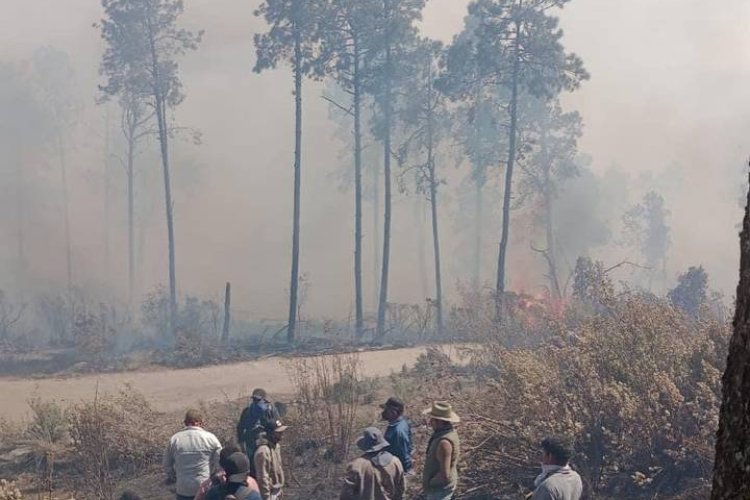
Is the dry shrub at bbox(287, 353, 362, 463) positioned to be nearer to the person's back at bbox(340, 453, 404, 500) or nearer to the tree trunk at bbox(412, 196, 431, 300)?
the person's back at bbox(340, 453, 404, 500)

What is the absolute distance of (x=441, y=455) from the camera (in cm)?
640

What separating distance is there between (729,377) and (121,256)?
47841 mm

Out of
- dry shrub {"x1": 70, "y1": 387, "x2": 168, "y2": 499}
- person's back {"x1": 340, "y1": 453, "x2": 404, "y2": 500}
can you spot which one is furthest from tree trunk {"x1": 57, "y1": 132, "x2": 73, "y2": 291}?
person's back {"x1": 340, "y1": 453, "x2": 404, "y2": 500}

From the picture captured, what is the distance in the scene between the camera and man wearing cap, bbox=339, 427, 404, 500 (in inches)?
241

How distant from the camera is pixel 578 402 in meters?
8.14

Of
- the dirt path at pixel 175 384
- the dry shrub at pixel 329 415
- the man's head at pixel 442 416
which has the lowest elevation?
the dirt path at pixel 175 384

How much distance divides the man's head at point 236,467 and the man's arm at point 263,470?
1.25m

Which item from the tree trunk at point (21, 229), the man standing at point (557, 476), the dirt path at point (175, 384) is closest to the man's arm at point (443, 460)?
the man standing at point (557, 476)

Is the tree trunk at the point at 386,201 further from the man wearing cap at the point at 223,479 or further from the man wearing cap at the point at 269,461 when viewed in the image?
the man wearing cap at the point at 223,479

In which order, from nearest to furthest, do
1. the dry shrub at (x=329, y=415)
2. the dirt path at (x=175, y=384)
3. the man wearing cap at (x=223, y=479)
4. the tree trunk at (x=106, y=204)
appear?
1. the man wearing cap at (x=223, y=479)
2. the dry shrub at (x=329, y=415)
3. the dirt path at (x=175, y=384)
4. the tree trunk at (x=106, y=204)

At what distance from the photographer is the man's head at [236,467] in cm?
545

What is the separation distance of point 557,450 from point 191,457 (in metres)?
3.19

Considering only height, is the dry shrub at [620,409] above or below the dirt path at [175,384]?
above

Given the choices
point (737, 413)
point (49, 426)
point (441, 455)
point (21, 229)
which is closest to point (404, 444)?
point (441, 455)
